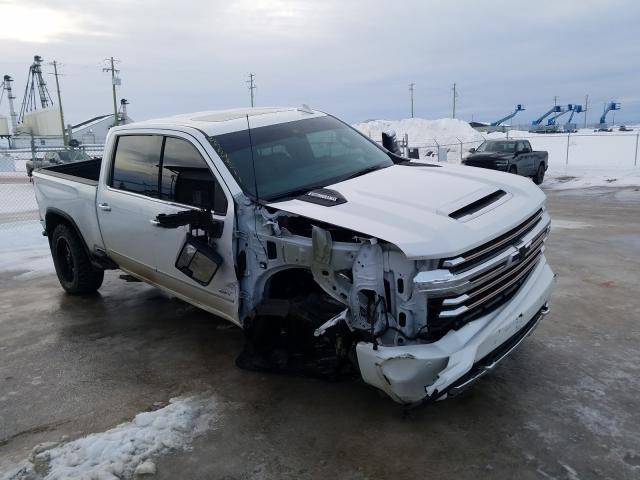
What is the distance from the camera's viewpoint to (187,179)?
14.0 feet

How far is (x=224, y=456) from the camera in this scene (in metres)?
3.09

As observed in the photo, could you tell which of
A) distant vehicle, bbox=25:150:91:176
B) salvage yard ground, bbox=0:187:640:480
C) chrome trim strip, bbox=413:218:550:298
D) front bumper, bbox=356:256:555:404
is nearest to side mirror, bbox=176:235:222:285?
salvage yard ground, bbox=0:187:640:480

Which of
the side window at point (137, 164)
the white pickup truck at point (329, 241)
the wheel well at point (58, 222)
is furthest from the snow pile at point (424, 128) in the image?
the white pickup truck at point (329, 241)

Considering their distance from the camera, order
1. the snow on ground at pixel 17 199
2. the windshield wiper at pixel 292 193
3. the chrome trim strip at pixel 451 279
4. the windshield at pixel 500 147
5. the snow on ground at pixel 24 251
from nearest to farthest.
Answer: the chrome trim strip at pixel 451 279
the windshield wiper at pixel 292 193
the snow on ground at pixel 24 251
the snow on ground at pixel 17 199
the windshield at pixel 500 147

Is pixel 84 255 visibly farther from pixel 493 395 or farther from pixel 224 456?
pixel 493 395

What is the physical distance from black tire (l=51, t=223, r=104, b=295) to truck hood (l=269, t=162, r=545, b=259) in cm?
353

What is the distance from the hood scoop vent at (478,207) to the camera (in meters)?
3.19

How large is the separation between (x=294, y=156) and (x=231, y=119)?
2.35ft

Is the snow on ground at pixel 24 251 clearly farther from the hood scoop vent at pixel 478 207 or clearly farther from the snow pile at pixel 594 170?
the snow pile at pixel 594 170

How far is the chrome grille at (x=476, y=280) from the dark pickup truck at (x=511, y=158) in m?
14.4

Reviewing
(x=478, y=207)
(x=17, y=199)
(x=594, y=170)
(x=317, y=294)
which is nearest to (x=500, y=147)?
(x=594, y=170)

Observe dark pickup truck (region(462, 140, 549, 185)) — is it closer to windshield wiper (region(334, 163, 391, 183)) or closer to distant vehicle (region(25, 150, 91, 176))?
windshield wiper (region(334, 163, 391, 183))

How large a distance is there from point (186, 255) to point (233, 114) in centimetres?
156

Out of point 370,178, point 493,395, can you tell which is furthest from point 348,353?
point 370,178
